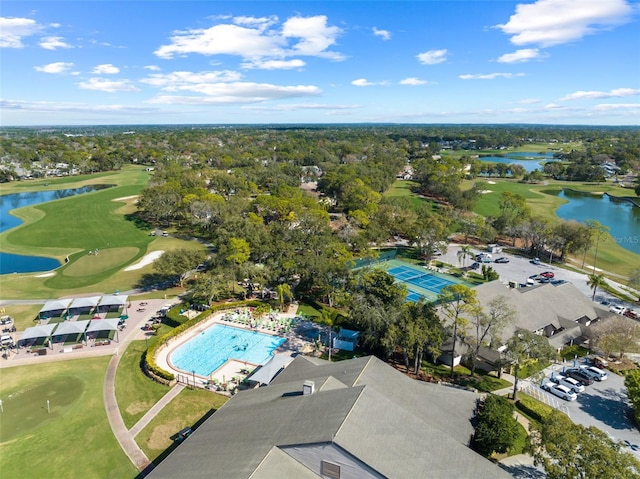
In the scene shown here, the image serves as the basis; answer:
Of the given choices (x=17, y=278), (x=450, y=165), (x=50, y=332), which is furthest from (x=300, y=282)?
(x=450, y=165)

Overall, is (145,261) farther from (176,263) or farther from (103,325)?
(103,325)

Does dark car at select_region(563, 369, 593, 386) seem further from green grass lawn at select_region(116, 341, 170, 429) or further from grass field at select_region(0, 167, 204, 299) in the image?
grass field at select_region(0, 167, 204, 299)

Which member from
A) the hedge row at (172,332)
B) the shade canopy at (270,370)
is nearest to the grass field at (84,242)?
the hedge row at (172,332)

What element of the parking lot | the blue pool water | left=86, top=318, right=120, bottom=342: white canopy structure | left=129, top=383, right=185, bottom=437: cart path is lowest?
the blue pool water

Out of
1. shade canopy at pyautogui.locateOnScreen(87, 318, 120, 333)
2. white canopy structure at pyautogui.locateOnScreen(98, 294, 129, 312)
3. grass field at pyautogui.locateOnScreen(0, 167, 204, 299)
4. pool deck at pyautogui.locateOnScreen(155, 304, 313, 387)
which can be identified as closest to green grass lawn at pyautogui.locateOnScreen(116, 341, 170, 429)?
pool deck at pyautogui.locateOnScreen(155, 304, 313, 387)

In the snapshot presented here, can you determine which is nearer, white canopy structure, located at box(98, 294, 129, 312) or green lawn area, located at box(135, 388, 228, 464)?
green lawn area, located at box(135, 388, 228, 464)

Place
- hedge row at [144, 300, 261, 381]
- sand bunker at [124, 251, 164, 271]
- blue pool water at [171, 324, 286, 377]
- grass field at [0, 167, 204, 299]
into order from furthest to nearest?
sand bunker at [124, 251, 164, 271] → grass field at [0, 167, 204, 299] → blue pool water at [171, 324, 286, 377] → hedge row at [144, 300, 261, 381]

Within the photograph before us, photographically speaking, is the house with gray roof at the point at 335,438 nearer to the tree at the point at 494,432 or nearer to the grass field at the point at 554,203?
the tree at the point at 494,432

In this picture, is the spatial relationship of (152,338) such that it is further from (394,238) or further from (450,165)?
(450,165)
